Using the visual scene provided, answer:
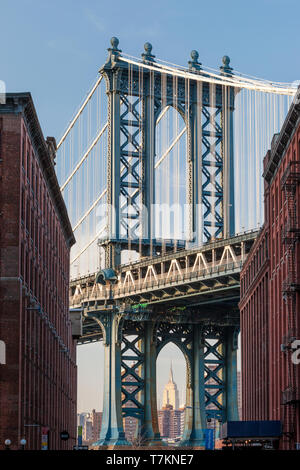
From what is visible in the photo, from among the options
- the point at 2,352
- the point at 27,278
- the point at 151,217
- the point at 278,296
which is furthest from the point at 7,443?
the point at 151,217

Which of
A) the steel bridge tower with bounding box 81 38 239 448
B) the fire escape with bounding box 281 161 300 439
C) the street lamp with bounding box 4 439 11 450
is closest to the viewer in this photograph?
the street lamp with bounding box 4 439 11 450

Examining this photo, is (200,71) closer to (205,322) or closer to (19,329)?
(205,322)

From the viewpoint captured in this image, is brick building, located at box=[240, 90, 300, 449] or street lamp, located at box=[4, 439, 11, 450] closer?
street lamp, located at box=[4, 439, 11, 450]

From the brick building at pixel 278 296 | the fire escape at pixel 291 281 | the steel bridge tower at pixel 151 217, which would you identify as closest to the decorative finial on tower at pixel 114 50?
the steel bridge tower at pixel 151 217

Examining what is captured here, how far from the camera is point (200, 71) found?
408 ft

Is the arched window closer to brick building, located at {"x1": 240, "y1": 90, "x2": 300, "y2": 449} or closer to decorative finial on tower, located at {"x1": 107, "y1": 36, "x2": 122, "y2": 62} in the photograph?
brick building, located at {"x1": 240, "y1": 90, "x2": 300, "y2": 449}

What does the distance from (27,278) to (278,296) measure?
15331 millimetres

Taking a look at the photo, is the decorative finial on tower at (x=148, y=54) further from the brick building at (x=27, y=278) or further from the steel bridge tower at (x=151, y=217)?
the brick building at (x=27, y=278)

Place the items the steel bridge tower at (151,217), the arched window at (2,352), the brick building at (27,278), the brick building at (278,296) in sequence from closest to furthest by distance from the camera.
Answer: the arched window at (2,352) → the brick building at (27,278) → the brick building at (278,296) → the steel bridge tower at (151,217)

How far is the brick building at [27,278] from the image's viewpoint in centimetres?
6056

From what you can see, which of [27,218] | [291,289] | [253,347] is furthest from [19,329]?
[253,347]

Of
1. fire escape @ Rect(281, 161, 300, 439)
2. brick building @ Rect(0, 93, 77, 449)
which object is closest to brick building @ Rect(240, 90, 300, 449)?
fire escape @ Rect(281, 161, 300, 439)

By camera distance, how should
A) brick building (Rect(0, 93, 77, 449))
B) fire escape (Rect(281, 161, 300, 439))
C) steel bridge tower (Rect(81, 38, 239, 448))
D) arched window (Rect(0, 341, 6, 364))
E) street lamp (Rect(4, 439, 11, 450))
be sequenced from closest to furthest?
street lamp (Rect(4, 439, 11, 450)), arched window (Rect(0, 341, 6, 364)), brick building (Rect(0, 93, 77, 449)), fire escape (Rect(281, 161, 300, 439)), steel bridge tower (Rect(81, 38, 239, 448))

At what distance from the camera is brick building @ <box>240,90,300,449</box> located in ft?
209
